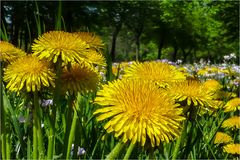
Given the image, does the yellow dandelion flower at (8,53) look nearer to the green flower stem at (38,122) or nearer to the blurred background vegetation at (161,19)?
the green flower stem at (38,122)

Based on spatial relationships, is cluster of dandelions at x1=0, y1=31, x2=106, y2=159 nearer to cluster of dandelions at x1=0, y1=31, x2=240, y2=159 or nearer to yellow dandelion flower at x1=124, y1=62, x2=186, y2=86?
cluster of dandelions at x1=0, y1=31, x2=240, y2=159

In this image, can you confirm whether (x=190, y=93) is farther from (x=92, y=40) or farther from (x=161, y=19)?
(x=161, y=19)

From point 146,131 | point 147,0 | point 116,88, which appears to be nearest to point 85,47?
point 116,88

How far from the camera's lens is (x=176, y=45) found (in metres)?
43.2

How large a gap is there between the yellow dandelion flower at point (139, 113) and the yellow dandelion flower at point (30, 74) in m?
0.25

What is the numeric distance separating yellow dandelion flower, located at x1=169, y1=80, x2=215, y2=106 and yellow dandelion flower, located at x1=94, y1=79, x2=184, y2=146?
0.25 meters

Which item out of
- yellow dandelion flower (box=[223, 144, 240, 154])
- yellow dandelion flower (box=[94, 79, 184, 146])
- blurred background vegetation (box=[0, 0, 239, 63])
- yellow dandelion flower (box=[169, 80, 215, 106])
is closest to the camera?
yellow dandelion flower (box=[94, 79, 184, 146])

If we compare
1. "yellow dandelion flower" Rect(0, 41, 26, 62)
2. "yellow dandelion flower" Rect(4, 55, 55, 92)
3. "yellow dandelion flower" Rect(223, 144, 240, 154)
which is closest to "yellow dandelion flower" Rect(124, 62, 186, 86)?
"yellow dandelion flower" Rect(4, 55, 55, 92)

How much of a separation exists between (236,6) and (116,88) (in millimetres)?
30673

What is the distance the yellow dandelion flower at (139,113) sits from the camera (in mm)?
982

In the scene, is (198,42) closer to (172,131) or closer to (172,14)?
(172,14)

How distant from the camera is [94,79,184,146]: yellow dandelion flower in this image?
0.98 meters

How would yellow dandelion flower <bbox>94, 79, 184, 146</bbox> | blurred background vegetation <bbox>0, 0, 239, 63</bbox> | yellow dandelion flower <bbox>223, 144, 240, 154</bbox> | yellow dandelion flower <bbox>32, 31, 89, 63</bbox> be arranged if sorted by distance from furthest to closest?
blurred background vegetation <bbox>0, 0, 239, 63</bbox> → yellow dandelion flower <bbox>223, 144, 240, 154</bbox> → yellow dandelion flower <bbox>32, 31, 89, 63</bbox> → yellow dandelion flower <bbox>94, 79, 184, 146</bbox>

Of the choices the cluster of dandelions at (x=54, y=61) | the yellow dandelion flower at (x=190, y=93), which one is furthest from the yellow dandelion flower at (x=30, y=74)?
the yellow dandelion flower at (x=190, y=93)
